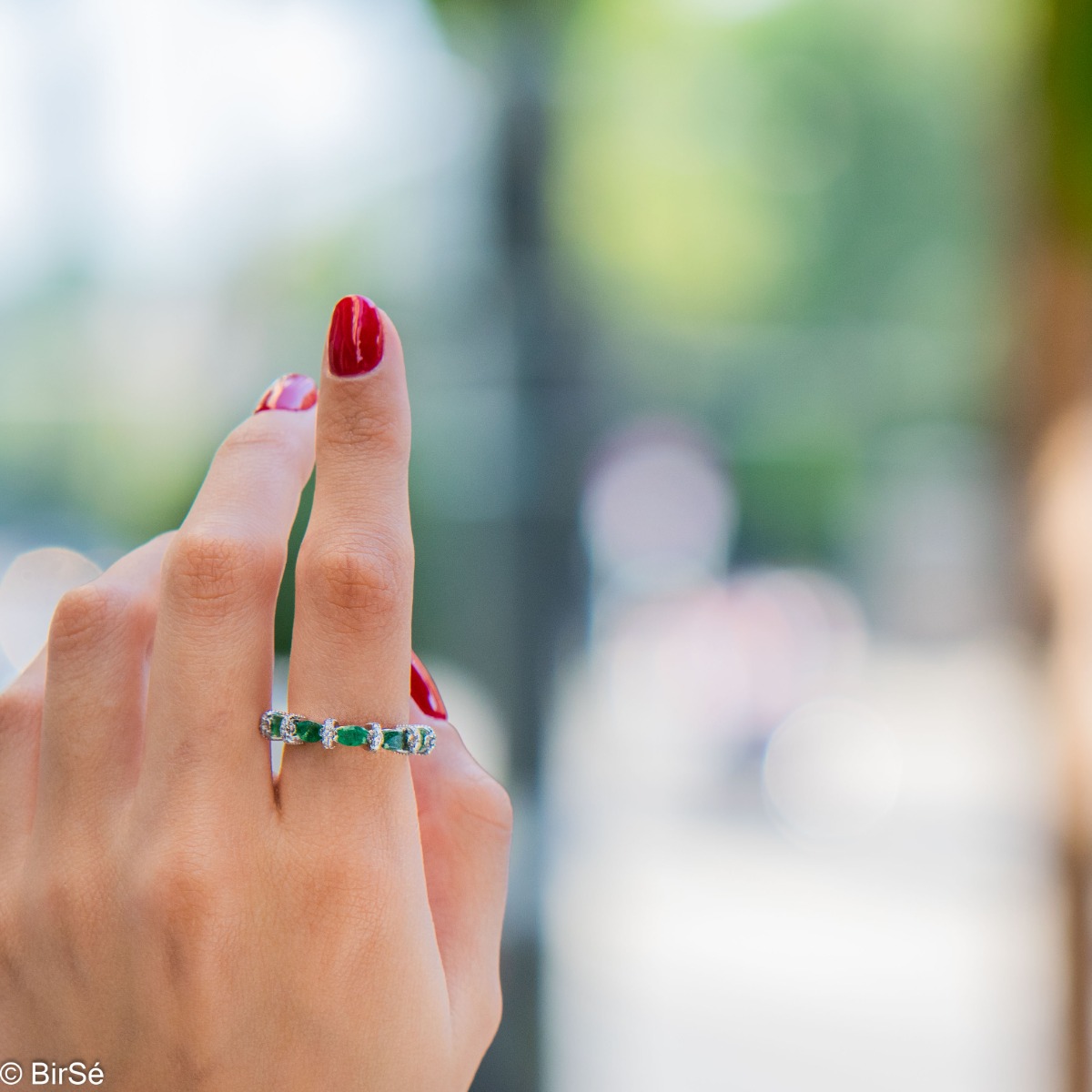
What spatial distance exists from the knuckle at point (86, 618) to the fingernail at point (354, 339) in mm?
175

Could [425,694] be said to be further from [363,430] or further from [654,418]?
[654,418]

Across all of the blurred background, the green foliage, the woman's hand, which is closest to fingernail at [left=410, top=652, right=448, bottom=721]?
the woman's hand

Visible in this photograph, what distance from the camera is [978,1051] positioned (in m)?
1.91

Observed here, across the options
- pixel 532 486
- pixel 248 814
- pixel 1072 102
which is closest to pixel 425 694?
pixel 248 814

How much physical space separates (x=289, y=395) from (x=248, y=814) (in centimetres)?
24

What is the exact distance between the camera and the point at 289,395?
64cm

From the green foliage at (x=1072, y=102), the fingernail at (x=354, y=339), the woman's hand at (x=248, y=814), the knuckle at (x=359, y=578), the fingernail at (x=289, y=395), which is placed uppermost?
the green foliage at (x=1072, y=102)

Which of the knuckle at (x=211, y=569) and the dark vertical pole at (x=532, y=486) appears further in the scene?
the dark vertical pole at (x=532, y=486)

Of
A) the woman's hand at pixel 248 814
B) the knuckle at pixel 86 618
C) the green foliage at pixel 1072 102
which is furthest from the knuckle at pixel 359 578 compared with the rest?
the green foliage at pixel 1072 102

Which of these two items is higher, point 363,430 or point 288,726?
point 363,430

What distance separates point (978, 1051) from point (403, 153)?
73.2 inches

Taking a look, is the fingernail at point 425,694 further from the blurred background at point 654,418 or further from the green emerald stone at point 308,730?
the blurred background at point 654,418

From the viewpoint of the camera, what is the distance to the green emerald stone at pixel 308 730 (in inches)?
20.2

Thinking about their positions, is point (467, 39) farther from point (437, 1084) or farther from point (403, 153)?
point (437, 1084)
